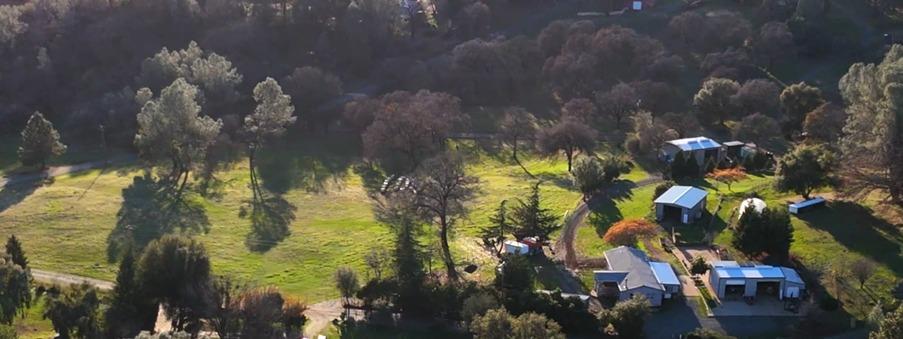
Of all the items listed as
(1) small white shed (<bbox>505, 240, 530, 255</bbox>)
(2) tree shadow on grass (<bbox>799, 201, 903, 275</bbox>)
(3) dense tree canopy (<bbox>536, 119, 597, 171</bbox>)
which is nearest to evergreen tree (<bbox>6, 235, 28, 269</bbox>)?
(1) small white shed (<bbox>505, 240, 530, 255</bbox>)

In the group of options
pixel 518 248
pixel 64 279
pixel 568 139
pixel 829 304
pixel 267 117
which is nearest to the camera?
pixel 829 304

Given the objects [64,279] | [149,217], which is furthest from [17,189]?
[64,279]

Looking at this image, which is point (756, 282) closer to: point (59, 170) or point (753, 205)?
point (753, 205)

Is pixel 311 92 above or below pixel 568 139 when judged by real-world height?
above

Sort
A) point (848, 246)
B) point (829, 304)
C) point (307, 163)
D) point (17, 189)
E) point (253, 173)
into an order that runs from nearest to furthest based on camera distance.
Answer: point (829, 304), point (848, 246), point (17, 189), point (253, 173), point (307, 163)

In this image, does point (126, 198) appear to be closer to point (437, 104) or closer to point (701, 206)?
point (437, 104)

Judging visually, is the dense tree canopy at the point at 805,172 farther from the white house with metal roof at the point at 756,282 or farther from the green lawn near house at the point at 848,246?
the white house with metal roof at the point at 756,282

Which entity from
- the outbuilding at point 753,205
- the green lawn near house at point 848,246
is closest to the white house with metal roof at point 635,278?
the green lawn near house at point 848,246
